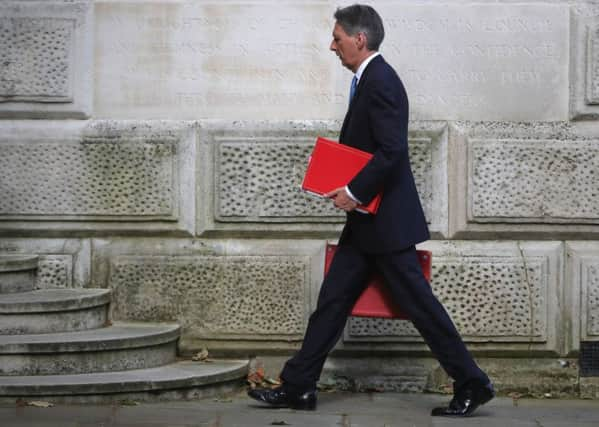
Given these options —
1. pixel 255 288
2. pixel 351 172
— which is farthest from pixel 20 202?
pixel 351 172

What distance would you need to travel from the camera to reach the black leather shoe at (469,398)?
6.19 m

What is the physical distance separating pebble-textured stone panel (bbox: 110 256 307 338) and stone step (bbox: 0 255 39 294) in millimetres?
461

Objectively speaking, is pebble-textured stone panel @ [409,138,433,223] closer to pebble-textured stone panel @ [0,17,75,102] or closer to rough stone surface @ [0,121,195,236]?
rough stone surface @ [0,121,195,236]

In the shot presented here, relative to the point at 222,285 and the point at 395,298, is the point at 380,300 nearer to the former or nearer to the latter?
the point at 395,298

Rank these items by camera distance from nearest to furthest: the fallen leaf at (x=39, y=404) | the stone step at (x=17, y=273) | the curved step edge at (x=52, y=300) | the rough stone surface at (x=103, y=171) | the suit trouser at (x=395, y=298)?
the suit trouser at (x=395, y=298)
the fallen leaf at (x=39, y=404)
the curved step edge at (x=52, y=300)
the stone step at (x=17, y=273)
the rough stone surface at (x=103, y=171)

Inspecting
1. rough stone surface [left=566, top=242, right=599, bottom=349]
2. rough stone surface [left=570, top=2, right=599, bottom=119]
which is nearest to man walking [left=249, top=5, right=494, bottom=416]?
rough stone surface [left=566, top=242, right=599, bottom=349]

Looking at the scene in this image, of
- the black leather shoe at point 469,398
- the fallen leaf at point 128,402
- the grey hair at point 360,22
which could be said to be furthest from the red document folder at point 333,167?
the fallen leaf at point 128,402

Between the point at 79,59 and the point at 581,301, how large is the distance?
9.78 ft

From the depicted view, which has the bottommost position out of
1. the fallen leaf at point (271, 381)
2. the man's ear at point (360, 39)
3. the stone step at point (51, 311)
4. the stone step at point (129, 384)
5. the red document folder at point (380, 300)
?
the fallen leaf at point (271, 381)

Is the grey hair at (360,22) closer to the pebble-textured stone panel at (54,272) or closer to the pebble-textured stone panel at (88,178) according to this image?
the pebble-textured stone panel at (88,178)

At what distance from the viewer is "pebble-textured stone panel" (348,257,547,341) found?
708 cm

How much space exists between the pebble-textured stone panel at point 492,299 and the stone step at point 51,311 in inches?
53.4

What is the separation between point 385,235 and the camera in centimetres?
609

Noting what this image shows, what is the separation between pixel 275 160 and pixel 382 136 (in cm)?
124
